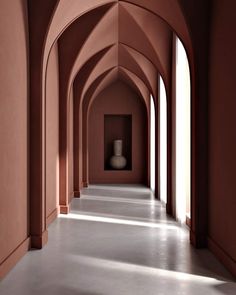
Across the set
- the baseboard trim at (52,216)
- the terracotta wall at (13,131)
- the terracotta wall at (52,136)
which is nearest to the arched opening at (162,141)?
the terracotta wall at (52,136)

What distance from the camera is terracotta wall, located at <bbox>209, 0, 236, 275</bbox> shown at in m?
5.27

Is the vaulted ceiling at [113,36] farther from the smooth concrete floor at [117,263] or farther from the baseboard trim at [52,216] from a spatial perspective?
the smooth concrete floor at [117,263]

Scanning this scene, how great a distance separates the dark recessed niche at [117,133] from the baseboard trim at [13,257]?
1384cm

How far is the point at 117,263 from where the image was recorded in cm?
563

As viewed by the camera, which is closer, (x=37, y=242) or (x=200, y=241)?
(x=37, y=242)

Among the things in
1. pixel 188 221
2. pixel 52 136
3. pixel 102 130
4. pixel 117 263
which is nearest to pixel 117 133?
pixel 102 130

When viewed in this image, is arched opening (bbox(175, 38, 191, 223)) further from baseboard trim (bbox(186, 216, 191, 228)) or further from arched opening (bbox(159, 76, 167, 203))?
arched opening (bbox(159, 76, 167, 203))

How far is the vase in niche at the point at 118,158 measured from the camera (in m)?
19.2


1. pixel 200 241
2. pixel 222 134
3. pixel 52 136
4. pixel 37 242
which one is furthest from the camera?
pixel 52 136

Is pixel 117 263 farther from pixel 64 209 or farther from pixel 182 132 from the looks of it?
pixel 64 209

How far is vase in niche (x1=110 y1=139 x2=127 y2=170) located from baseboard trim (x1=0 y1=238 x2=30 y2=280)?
1291cm

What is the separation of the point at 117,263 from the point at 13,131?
2.07 metres

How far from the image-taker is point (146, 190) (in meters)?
15.9

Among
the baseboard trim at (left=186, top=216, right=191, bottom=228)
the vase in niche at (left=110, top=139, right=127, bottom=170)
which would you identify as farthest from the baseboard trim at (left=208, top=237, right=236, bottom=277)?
the vase in niche at (left=110, top=139, right=127, bottom=170)
